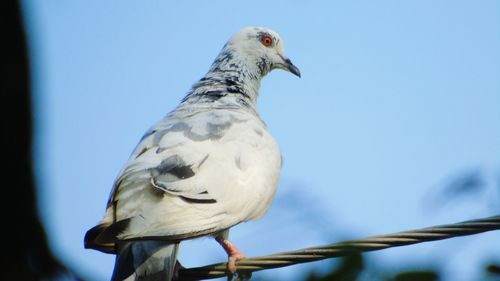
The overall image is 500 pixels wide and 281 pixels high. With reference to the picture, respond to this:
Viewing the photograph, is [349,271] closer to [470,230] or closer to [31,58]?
[31,58]

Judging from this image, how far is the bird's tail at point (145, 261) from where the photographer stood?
4961 mm

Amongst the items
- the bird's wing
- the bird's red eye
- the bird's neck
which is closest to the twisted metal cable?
the bird's wing

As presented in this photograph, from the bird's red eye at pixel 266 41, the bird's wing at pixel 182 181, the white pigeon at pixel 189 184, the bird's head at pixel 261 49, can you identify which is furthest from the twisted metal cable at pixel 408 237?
the bird's red eye at pixel 266 41

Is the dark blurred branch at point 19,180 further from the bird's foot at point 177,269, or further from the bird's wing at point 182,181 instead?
the bird's foot at point 177,269

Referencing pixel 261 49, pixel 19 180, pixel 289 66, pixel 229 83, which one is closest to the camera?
pixel 19 180

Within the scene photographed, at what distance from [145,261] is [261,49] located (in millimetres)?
4777

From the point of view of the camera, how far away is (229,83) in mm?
8367

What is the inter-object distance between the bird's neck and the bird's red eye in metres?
0.44

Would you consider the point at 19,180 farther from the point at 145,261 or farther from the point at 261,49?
the point at 261,49

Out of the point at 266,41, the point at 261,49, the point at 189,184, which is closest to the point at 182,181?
the point at 189,184

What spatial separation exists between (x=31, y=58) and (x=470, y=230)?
296cm

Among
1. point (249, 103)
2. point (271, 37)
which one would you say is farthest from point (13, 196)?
point (271, 37)

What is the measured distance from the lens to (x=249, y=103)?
8062 millimetres

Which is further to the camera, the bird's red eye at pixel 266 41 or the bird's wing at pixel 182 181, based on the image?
the bird's red eye at pixel 266 41
